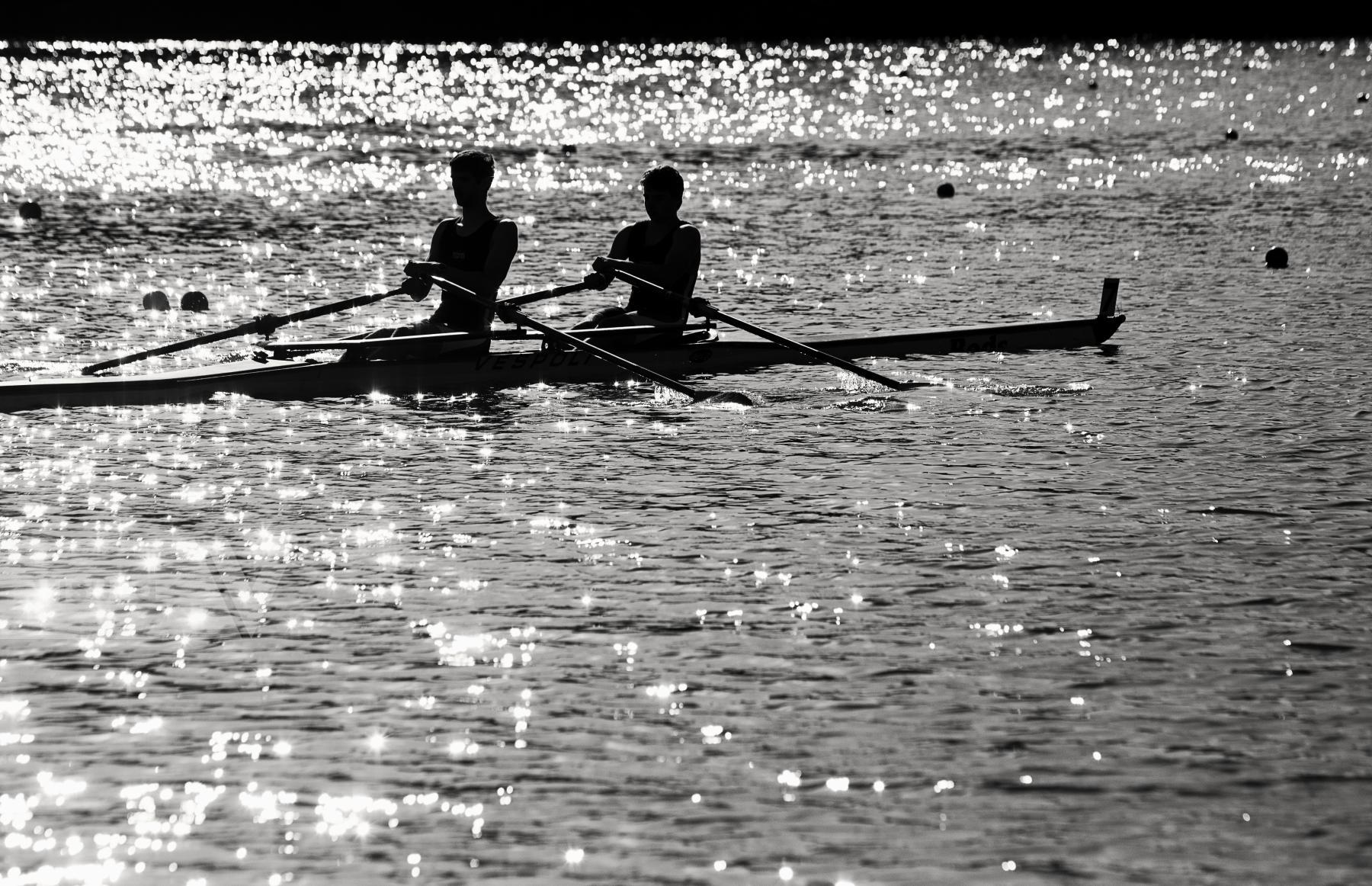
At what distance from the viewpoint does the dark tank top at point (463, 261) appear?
49.6ft

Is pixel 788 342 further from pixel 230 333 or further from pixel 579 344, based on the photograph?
pixel 230 333

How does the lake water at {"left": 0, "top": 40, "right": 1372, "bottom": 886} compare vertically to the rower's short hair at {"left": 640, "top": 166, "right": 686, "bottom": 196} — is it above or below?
below

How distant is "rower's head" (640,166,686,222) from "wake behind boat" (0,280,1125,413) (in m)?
0.91

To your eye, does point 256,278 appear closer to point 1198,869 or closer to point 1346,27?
point 1198,869

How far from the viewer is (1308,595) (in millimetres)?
9180

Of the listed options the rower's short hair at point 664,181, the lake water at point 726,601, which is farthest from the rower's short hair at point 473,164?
the lake water at point 726,601

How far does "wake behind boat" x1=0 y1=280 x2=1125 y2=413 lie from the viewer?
13.8 metres

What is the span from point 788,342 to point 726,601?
6.56m

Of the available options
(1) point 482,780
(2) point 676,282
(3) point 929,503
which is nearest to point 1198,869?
(1) point 482,780

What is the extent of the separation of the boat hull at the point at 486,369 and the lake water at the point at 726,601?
0.82 ft

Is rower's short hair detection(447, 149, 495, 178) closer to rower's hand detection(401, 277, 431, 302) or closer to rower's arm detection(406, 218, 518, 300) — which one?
rower's arm detection(406, 218, 518, 300)

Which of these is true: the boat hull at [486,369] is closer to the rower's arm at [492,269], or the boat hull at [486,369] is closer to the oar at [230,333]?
the oar at [230,333]

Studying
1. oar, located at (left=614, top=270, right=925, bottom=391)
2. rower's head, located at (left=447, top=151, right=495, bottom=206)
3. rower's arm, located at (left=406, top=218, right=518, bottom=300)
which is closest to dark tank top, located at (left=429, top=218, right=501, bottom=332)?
rower's arm, located at (left=406, top=218, right=518, bottom=300)

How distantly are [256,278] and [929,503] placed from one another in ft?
38.6
